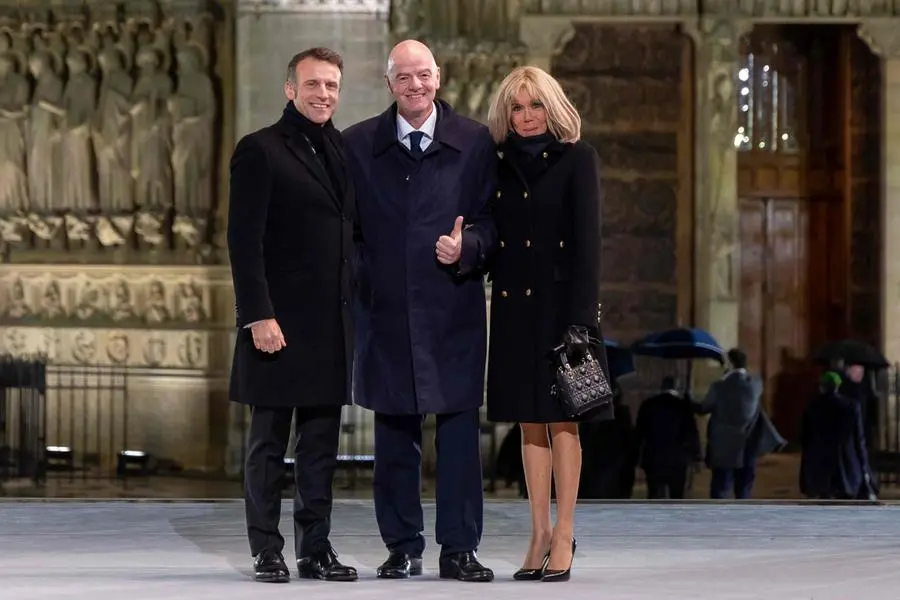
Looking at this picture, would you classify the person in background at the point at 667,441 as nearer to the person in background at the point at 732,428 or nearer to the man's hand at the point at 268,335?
the person in background at the point at 732,428

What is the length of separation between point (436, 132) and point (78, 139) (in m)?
10.3

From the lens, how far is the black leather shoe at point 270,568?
A: 24.6 feet

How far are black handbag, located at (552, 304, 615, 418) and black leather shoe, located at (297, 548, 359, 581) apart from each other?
99 cm

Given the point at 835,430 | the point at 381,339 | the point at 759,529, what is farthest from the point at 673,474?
the point at 381,339

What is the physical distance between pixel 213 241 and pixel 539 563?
10.1m

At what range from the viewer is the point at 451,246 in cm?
754

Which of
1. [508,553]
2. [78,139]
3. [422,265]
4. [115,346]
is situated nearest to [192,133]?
[78,139]

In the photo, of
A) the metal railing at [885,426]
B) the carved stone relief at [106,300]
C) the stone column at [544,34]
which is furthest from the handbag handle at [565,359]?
the stone column at [544,34]

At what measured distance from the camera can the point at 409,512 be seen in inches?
307

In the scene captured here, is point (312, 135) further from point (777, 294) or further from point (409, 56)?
point (777, 294)

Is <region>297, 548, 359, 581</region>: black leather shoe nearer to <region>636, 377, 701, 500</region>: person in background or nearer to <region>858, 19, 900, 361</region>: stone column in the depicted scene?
<region>636, 377, 701, 500</region>: person in background

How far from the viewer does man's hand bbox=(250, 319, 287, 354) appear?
7.57 metres

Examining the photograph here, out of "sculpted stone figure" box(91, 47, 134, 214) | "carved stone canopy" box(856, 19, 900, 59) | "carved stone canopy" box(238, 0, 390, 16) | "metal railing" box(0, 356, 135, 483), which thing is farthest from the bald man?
"carved stone canopy" box(856, 19, 900, 59)

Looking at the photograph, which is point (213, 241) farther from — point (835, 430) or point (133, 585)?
point (133, 585)
